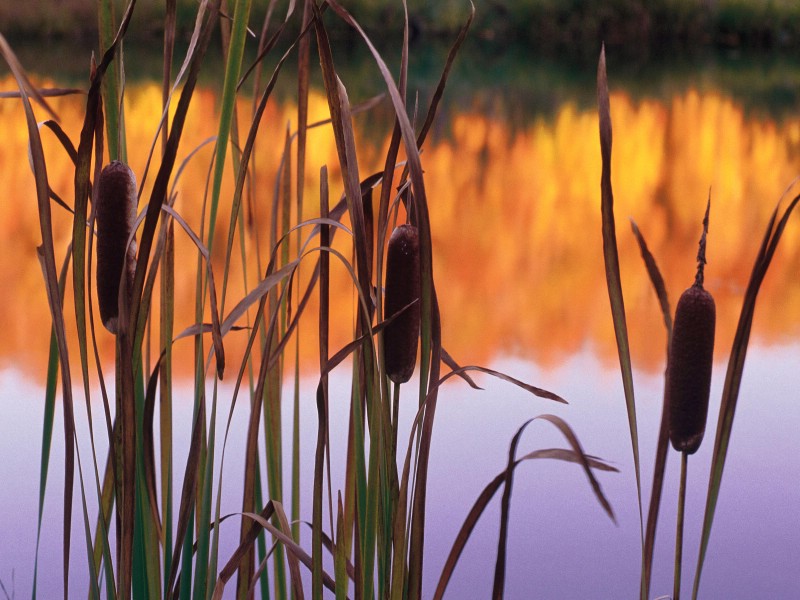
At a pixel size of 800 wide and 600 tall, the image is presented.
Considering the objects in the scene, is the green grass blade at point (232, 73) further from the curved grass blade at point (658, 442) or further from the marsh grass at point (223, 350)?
the curved grass blade at point (658, 442)

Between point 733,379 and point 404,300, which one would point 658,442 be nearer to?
point 733,379

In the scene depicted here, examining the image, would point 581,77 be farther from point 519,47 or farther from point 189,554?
point 189,554

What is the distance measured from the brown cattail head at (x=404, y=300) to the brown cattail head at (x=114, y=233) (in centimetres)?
14

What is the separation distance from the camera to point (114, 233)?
1.80ft

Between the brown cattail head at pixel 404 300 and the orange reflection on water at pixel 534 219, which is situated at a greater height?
the orange reflection on water at pixel 534 219

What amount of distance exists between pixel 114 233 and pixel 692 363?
31cm

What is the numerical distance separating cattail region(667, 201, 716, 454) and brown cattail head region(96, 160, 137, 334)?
0.29m

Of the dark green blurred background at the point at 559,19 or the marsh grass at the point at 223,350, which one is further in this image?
the dark green blurred background at the point at 559,19

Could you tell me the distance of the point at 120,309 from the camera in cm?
53

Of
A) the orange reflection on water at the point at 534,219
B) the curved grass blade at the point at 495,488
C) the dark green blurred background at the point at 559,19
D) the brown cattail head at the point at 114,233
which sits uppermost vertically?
the dark green blurred background at the point at 559,19

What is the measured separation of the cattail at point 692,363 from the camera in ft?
1.70

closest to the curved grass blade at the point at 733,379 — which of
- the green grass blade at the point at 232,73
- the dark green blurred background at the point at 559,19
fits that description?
the green grass blade at the point at 232,73

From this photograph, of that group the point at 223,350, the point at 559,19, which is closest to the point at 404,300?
the point at 223,350

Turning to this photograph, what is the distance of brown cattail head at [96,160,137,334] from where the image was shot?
1.76ft
